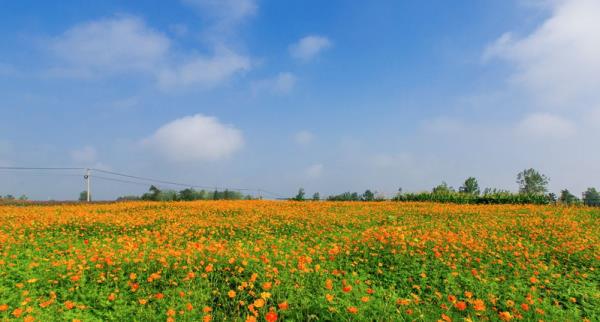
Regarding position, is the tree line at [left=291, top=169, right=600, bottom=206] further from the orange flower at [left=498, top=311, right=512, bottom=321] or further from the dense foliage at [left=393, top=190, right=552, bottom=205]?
the orange flower at [left=498, top=311, right=512, bottom=321]

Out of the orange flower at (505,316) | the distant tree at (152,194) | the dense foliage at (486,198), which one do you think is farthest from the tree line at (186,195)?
the orange flower at (505,316)

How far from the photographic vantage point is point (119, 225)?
1247 centimetres

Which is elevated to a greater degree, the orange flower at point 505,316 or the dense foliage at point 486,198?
the dense foliage at point 486,198

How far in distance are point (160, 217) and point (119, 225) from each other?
224 cm

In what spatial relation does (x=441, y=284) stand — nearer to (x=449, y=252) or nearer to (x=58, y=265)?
(x=449, y=252)

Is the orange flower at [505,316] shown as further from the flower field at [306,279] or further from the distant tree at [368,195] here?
the distant tree at [368,195]

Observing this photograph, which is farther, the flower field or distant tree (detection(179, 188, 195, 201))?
distant tree (detection(179, 188, 195, 201))

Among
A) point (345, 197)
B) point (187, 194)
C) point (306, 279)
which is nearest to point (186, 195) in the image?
point (187, 194)

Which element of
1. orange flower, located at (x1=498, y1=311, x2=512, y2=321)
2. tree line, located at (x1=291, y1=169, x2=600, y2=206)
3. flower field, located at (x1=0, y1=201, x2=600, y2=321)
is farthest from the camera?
tree line, located at (x1=291, y1=169, x2=600, y2=206)

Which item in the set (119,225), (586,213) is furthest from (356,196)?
(119,225)

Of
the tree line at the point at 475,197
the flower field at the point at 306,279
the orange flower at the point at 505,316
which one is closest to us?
the orange flower at the point at 505,316

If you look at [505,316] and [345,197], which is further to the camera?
[345,197]

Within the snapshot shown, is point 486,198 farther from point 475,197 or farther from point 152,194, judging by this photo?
point 152,194

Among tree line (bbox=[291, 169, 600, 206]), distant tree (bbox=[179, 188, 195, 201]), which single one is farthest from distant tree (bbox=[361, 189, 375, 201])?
distant tree (bbox=[179, 188, 195, 201])
